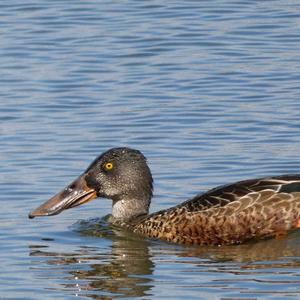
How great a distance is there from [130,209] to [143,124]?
10.6ft

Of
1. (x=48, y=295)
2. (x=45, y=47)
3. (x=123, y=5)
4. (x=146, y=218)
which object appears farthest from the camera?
(x=123, y=5)

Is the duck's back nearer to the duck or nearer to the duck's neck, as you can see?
the duck

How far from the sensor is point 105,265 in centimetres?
1488

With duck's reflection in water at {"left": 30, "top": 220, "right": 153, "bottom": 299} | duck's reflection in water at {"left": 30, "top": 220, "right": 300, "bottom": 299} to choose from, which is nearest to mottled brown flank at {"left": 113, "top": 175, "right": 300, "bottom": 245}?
duck's reflection in water at {"left": 30, "top": 220, "right": 300, "bottom": 299}

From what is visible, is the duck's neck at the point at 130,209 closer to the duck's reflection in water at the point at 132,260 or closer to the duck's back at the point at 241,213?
the duck's reflection in water at the point at 132,260

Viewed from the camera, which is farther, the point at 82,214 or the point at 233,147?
the point at 233,147

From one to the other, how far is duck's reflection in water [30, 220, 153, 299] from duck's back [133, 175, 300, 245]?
0.51 m

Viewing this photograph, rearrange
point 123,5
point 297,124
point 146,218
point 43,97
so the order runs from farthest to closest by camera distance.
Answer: point 123,5, point 43,97, point 297,124, point 146,218

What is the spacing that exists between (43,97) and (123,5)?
6.23m

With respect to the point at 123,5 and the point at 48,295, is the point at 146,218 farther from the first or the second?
the point at 123,5

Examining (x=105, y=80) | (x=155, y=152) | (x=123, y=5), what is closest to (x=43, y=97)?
(x=105, y=80)

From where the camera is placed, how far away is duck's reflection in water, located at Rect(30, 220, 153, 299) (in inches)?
547

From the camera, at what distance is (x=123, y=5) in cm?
2750

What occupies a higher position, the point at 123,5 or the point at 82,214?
the point at 123,5
